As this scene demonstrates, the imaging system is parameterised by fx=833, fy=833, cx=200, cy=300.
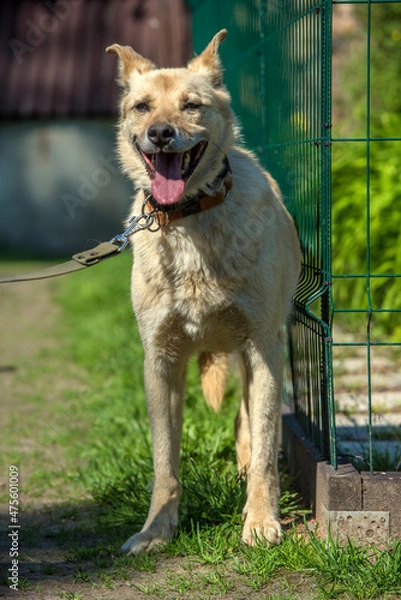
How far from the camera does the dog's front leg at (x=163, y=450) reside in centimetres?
343

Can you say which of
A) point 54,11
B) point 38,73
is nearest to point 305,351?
point 38,73

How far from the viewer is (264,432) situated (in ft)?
11.4

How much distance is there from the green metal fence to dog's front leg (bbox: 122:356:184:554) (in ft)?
2.11

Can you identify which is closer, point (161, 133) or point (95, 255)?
point (161, 133)

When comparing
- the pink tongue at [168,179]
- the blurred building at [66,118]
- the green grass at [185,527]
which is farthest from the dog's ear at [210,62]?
the blurred building at [66,118]

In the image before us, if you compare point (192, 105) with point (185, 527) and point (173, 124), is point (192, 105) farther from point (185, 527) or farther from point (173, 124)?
point (185, 527)

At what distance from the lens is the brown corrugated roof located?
16.2 meters

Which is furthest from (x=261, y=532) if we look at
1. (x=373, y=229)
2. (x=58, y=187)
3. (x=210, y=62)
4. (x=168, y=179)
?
(x=58, y=187)

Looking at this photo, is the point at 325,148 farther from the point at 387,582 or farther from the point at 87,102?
the point at 87,102

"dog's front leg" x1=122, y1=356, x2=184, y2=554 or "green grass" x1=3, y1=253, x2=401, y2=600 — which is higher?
"dog's front leg" x1=122, y1=356, x2=184, y2=554

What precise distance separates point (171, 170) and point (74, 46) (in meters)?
14.8

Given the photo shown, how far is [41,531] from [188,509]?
73 cm

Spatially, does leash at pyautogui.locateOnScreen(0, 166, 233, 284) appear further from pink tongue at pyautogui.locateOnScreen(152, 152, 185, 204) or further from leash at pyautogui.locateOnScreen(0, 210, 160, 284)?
pink tongue at pyautogui.locateOnScreen(152, 152, 185, 204)

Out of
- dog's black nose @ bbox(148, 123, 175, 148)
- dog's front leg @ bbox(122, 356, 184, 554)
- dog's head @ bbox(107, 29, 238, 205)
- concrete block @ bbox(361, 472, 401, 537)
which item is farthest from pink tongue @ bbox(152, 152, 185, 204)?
concrete block @ bbox(361, 472, 401, 537)
